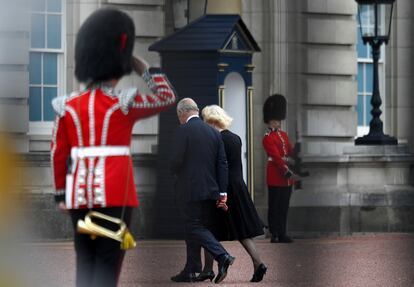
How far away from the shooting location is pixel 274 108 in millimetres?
1064

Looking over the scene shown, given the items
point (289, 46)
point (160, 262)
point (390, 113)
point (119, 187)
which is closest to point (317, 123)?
point (289, 46)

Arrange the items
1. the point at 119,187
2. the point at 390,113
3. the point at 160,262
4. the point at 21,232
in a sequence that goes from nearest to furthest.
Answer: the point at 21,232
the point at 390,113
the point at 160,262
the point at 119,187

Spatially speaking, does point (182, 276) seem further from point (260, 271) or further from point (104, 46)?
point (260, 271)

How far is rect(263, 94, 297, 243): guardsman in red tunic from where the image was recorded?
102 centimetres

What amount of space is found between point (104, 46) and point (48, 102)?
848 mm

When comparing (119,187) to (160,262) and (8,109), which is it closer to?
(160,262)

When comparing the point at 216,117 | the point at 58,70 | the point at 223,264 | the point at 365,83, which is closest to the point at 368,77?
the point at 365,83

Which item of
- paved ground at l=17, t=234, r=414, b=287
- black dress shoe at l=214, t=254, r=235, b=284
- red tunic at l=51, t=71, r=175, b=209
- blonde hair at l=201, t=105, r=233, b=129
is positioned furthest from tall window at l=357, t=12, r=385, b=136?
blonde hair at l=201, t=105, r=233, b=129

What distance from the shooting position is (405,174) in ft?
3.92

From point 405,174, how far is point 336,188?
0.51 feet

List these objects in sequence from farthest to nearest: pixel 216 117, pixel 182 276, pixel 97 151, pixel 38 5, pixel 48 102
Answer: pixel 216 117
pixel 182 276
pixel 97 151
pixel 48 102
pixel 38 5

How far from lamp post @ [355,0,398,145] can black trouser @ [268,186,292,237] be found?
0.08m

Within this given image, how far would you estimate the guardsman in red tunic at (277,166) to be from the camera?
1.02 m

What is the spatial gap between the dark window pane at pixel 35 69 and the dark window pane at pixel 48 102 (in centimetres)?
3
